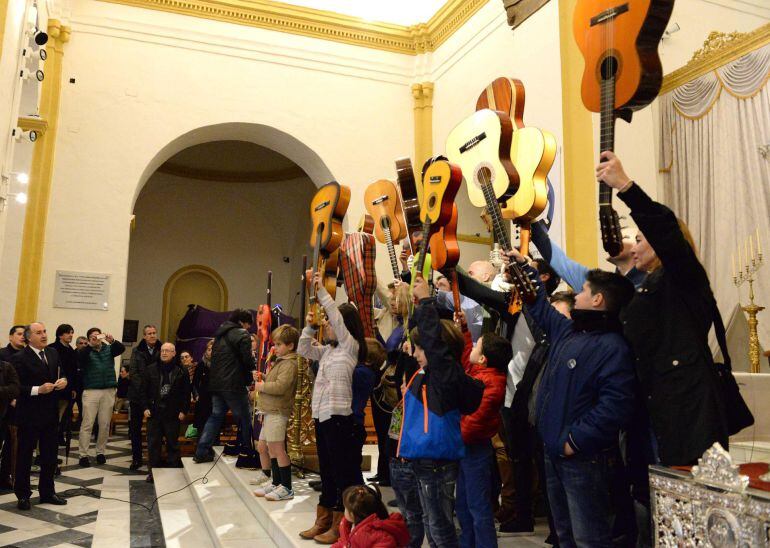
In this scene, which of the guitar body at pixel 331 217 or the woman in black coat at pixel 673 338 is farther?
the guitar body at pixel 331 217

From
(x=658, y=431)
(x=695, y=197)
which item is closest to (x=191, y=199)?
(x=695, y=197)

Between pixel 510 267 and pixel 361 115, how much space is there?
8.22 meters

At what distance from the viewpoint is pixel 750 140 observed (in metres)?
6.37

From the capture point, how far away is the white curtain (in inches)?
245

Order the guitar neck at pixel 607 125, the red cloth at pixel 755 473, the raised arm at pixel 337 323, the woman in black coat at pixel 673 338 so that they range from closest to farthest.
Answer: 1. the red cloth at pixel 755 473
2. the woman in black coat at pixel 673 338
3. the guitar neck at pixel 607 125
4. the raised arm at pixel 337 323

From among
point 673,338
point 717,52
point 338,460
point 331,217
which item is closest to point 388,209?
point 331,217

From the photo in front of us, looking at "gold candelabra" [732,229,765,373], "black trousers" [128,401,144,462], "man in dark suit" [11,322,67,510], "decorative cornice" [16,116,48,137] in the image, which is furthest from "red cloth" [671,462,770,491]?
"decorative cornice" [16,116,48,137]

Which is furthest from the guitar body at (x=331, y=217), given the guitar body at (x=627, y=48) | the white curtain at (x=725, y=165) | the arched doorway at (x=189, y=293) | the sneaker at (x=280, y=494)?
the arched doorway at (x=189, y=293)

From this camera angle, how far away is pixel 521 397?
340 centimetres

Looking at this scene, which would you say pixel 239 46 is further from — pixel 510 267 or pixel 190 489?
pixel 510 267

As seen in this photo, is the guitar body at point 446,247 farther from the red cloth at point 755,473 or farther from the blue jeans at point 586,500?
the red cloth at point 755,473

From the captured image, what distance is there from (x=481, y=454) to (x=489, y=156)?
5.32 feet

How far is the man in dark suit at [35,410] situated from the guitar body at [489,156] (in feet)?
12.9

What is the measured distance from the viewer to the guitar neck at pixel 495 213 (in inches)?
122
